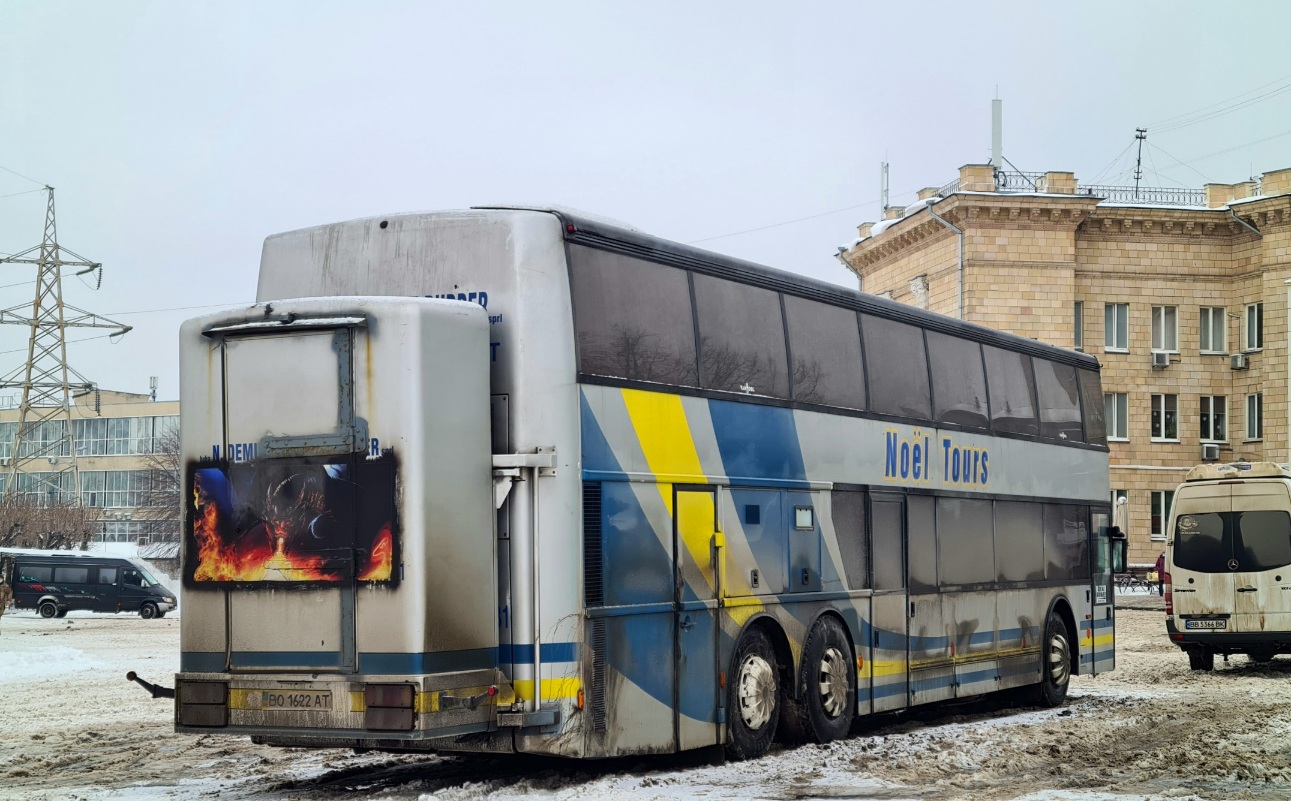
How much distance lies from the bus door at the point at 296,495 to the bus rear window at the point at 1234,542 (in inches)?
722

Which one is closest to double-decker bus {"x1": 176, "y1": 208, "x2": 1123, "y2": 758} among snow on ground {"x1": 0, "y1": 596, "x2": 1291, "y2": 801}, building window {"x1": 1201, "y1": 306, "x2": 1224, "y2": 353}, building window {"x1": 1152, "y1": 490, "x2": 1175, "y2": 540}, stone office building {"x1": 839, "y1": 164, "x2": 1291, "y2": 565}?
snow on ground {"x1": 0, "y1": 596, "x2": 1291, "y2": 801}

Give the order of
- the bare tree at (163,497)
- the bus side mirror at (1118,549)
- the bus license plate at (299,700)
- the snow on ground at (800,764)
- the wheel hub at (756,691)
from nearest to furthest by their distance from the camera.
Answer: the bus license plate at (299,700) → the snow on ground at (800,764) → the wheel hub at (756,691) → the bus side mirror at (1118,549) → the bare tree at (163,497)

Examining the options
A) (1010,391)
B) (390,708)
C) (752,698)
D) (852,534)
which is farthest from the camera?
(1010,391)

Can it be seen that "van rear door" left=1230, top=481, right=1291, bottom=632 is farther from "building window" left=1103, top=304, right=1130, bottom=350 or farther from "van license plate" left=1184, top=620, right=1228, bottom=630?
"building window" left=1103, top=304, right=1130, bottom=350

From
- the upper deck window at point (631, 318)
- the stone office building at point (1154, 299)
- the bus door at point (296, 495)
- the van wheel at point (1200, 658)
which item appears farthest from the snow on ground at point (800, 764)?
the stone office building at point (1154, 299)

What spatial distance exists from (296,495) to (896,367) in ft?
23.9

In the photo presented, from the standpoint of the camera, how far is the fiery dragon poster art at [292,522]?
1015 centimetres

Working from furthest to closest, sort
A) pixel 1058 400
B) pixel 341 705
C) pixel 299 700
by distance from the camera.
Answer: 1. pixel 1058 400
2. pixel 299 700
3. pixel 341 705

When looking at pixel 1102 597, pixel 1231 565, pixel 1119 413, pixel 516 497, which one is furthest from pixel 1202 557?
pixel 1119 413

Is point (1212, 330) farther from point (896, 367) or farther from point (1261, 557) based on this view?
point (896, 367)

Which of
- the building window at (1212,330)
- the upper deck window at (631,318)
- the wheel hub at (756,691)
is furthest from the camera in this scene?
the building window at (1212,330)

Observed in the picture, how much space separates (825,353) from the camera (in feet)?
47.5

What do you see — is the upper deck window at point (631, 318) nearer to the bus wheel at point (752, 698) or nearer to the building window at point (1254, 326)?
the bus wheel at point (752, 698)

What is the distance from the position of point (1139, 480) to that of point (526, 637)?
54.0 m
